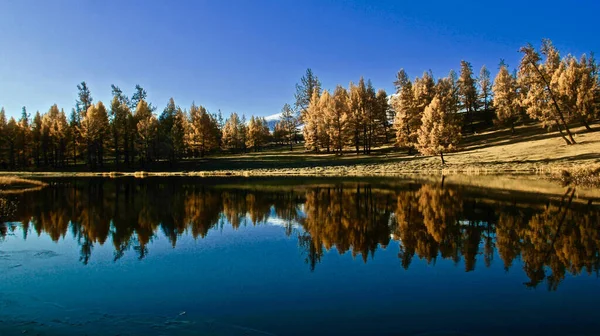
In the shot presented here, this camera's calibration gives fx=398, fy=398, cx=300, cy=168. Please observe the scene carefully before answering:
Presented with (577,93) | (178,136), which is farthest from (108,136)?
(577,93)

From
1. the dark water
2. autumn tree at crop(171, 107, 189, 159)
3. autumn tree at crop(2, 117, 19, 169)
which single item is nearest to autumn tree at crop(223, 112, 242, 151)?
autumn tree at crop(171, 107, 189, 159)

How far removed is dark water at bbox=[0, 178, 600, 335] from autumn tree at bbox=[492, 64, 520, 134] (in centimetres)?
6283

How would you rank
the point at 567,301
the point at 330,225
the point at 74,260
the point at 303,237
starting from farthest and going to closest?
the point at 330,225, the point at 303,237, the point at 74,260, the point at 567,301

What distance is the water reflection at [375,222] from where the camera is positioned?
13.7 metres

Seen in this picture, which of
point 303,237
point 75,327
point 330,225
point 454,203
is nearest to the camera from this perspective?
point 75,327

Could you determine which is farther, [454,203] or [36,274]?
[454,203]

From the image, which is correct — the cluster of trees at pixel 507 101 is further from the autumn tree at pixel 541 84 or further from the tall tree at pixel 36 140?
the tall tree at pixel 36 140

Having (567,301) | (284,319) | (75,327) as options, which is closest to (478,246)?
(567,301)

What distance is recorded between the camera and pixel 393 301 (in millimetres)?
9414

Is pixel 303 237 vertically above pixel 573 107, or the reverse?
pixel 573 107

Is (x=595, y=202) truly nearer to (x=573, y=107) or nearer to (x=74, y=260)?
(x=74, y=260)

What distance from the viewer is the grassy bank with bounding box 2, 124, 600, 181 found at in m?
48.7

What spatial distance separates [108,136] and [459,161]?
230 ft

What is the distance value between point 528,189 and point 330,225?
67.0 ft
